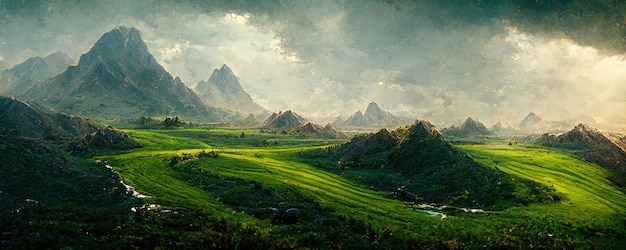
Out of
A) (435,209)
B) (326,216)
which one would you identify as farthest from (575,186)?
(326,216)

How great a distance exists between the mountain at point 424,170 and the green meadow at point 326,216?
900cm

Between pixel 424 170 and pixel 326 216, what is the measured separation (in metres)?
61.6

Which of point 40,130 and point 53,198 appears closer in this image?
point 53,198

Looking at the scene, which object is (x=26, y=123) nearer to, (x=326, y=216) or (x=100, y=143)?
(x=100, y=143)

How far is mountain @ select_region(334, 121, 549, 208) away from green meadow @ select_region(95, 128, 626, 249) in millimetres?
8997

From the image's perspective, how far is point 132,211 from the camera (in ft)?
212

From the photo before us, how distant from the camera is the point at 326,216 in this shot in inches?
2864

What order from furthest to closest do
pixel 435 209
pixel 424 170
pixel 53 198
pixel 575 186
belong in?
pixel 424 170
pixel 575 186
pixel 435 209
pixel 53 198

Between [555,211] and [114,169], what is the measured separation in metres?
116

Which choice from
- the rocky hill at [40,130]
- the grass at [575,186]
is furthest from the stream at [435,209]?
the rocky hill at [40,130]

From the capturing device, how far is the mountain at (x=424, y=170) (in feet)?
319

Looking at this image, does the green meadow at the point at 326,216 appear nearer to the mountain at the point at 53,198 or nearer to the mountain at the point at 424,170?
the mountain at the point at 53,198

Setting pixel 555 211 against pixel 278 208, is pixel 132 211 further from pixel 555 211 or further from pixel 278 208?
pixel 555 211

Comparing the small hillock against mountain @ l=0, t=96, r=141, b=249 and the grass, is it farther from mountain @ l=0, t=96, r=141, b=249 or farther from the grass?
the grass
